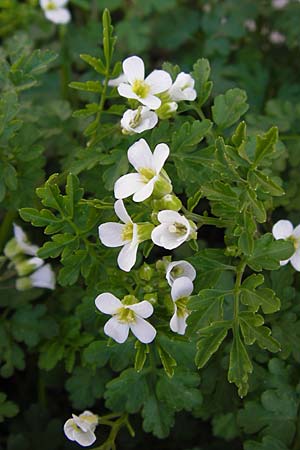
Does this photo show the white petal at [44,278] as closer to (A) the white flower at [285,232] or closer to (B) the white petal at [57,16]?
(A) the white flower at [285,232]

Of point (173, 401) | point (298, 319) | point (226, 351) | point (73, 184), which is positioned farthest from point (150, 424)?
point (73, 184)

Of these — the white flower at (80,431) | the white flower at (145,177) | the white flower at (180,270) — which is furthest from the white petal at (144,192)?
the white flower at (80,431)

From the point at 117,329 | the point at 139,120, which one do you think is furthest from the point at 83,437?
the point at 139,120

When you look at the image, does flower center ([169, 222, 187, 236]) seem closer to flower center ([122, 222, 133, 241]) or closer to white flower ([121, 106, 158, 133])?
flower center ([122, 222, 133, 241])

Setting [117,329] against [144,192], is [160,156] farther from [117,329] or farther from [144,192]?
[117,329]

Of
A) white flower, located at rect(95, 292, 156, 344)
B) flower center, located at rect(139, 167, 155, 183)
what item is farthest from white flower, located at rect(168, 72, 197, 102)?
white flower, located at rect(95, 292, 156, 344)

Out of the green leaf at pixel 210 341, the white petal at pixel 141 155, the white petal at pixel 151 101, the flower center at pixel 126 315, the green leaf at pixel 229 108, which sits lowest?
the green leaf at pixel 210 341
